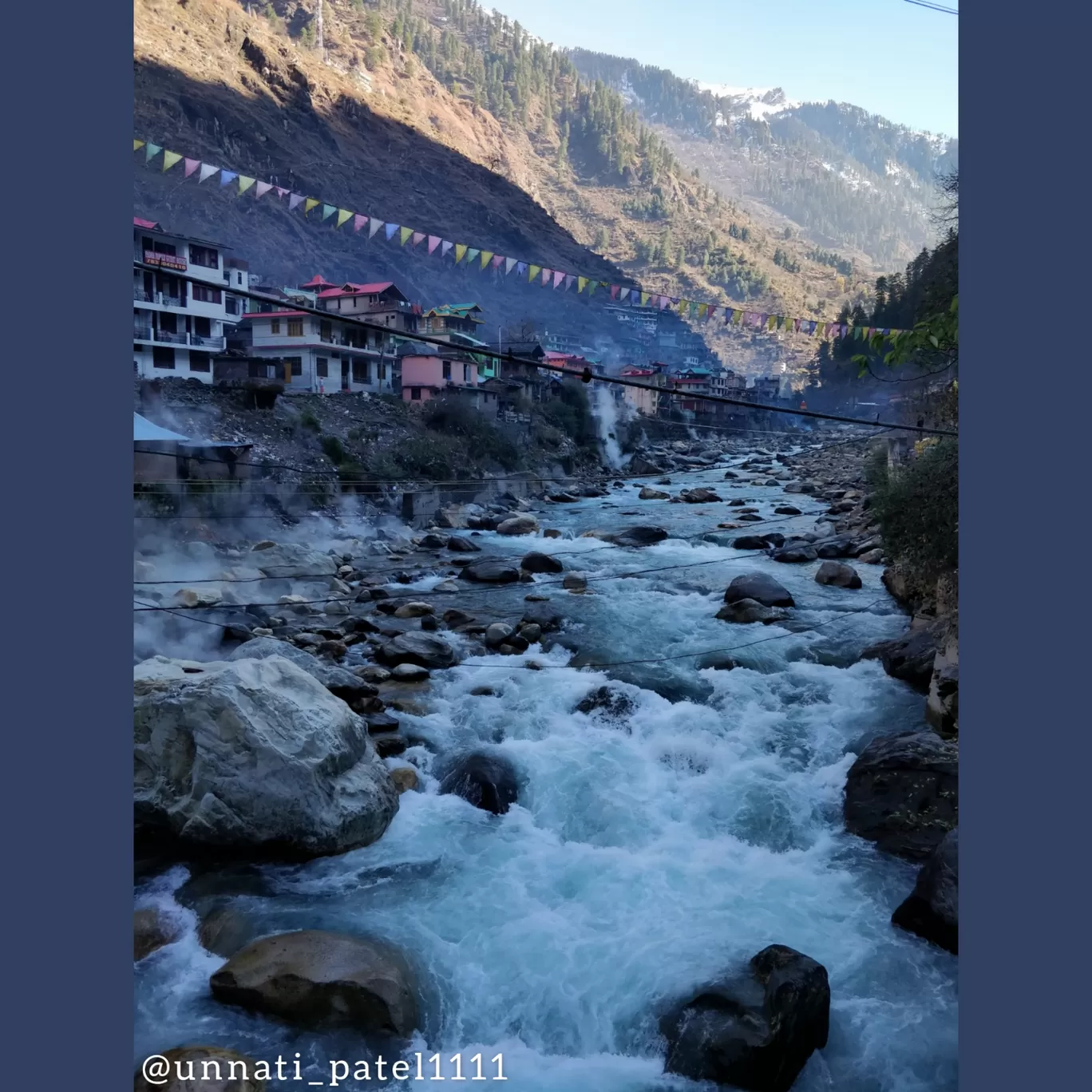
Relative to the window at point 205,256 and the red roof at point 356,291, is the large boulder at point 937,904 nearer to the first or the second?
the window at point 205,256

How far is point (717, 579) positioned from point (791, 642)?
3373 mm

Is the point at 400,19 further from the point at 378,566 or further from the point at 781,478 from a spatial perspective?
the point at 378,566

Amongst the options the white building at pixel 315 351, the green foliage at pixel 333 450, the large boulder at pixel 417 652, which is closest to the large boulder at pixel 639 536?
the green foliage at pixel 333 450

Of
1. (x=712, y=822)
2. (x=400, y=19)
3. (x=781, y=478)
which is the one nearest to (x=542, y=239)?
(x=400, y=19)

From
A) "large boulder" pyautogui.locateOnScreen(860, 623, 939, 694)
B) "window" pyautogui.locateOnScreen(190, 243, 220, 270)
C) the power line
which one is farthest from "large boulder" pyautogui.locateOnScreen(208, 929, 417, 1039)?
"window" pyautogui.locateOnScreen(190, 243, 220, 270)

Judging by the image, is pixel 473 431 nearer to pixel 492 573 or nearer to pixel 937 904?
pixel 492 573

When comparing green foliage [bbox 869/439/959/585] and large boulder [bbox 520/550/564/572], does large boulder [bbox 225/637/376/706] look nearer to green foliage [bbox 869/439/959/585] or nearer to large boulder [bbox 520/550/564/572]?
green foliage [bbox 869/439/959/585]

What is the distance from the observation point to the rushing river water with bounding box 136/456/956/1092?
4.29 m

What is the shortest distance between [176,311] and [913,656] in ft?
60.8

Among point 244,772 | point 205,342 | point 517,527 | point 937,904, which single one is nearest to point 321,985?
point 244,772

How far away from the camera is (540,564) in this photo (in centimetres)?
1406

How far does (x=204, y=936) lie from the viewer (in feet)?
15.8

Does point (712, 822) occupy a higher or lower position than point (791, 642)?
lower

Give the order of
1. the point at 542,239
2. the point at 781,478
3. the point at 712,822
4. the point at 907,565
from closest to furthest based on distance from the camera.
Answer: the point at 712,822 < the point at 907,565 < the point at 781,478 < the point at 542,239
